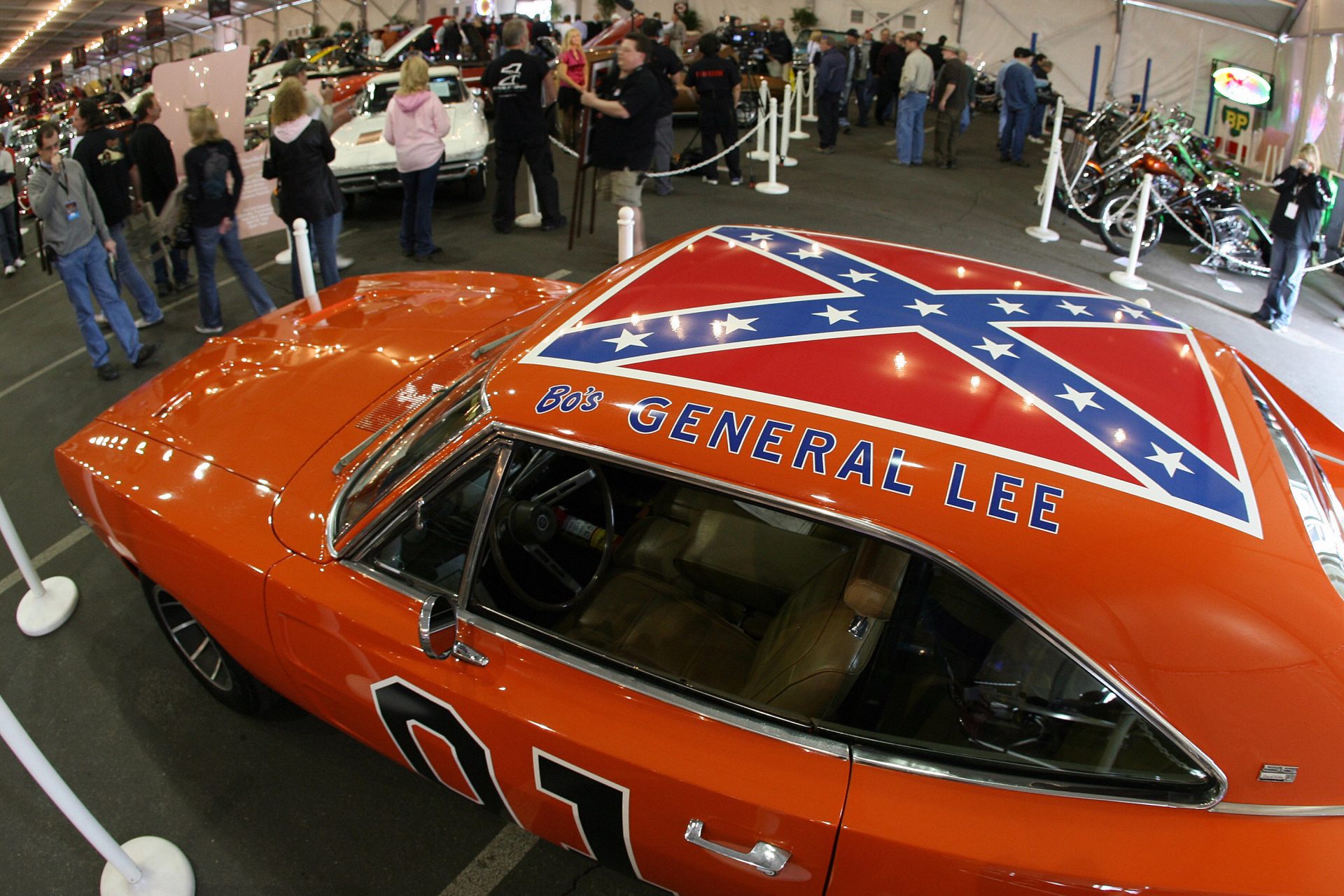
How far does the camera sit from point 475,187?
28.7 ft

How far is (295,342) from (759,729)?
7.62 feet

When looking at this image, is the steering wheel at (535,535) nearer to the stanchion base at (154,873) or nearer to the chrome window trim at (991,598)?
the chrome window trim at (991,598)

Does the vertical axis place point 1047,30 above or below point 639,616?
above

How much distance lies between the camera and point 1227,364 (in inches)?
84.4

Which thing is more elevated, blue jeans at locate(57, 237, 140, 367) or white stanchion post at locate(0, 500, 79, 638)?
blue jeans at locate(57, 237, 140, 367)

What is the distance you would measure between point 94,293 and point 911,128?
28.8ft

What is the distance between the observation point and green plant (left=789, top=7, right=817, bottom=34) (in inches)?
736

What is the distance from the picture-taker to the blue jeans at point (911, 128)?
1008 cm

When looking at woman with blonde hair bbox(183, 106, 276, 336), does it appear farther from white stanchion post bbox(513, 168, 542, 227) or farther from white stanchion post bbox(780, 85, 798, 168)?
white stanchion post bbox(780, 85, 798, 168)

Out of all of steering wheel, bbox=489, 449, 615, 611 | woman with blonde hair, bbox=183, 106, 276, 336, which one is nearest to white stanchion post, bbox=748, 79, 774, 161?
woman with blonde hair, bbox=183, 106, 276, 336

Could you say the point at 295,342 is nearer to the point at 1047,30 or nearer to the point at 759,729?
the point at 759,729

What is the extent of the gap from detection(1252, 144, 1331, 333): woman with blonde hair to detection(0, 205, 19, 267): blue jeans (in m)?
11.1

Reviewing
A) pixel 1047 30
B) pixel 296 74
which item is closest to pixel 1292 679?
pixel 296 74

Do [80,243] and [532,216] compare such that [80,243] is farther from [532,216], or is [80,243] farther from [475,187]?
[475,187]
